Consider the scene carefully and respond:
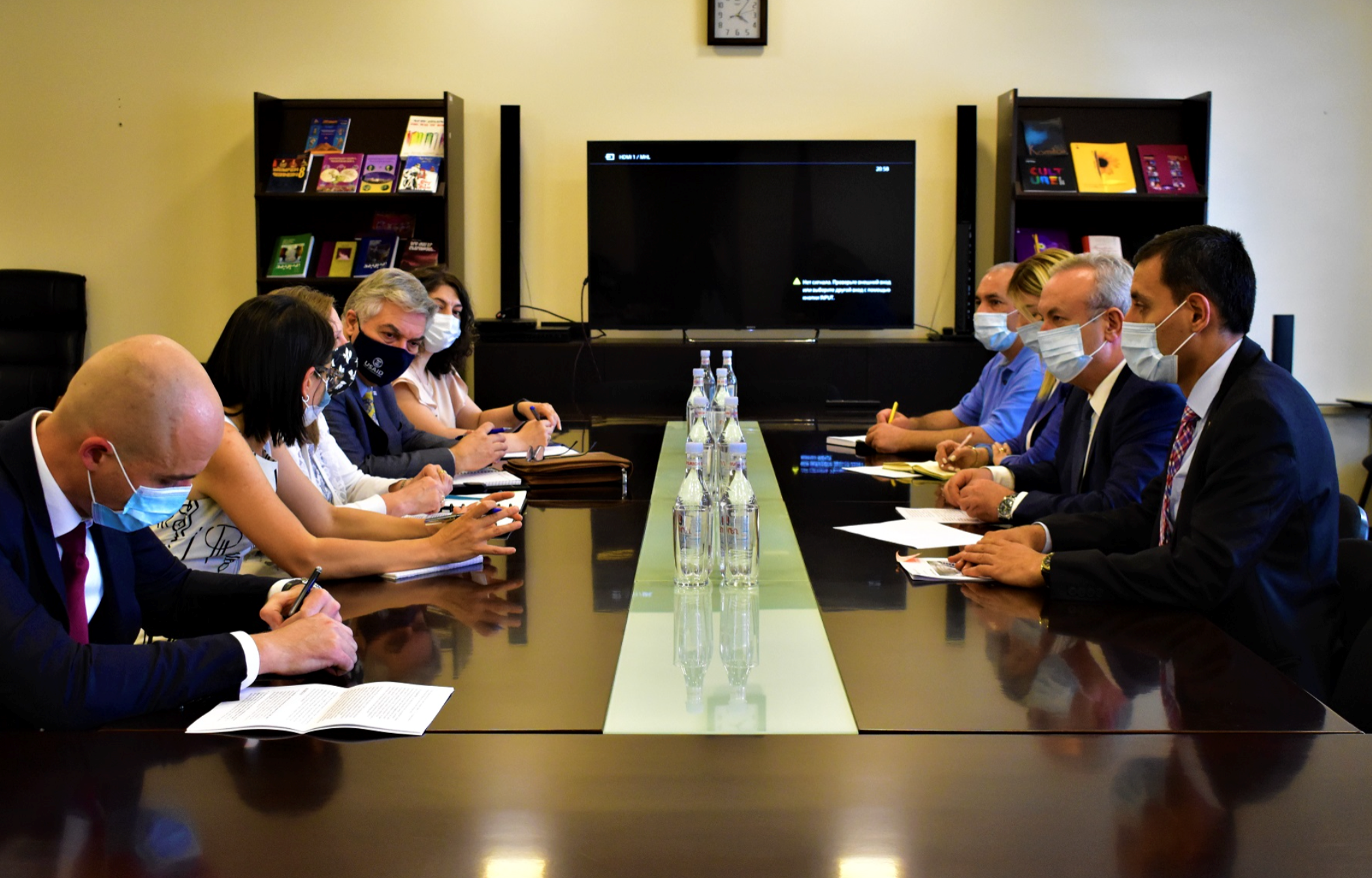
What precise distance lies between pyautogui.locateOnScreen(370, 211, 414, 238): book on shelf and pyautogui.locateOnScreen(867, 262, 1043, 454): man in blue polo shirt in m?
2.66

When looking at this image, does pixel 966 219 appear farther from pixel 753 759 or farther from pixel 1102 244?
pixel 753 759

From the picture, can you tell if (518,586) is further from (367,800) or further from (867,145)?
(867,145)

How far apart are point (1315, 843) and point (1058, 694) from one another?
40 centimetres

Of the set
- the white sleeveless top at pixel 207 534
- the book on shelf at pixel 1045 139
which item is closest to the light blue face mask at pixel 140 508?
the white sleeveless top at pixel 207 534

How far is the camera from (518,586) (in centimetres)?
194

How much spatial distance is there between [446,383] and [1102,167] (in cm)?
317

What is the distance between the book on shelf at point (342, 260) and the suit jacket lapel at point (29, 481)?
13.8 ft

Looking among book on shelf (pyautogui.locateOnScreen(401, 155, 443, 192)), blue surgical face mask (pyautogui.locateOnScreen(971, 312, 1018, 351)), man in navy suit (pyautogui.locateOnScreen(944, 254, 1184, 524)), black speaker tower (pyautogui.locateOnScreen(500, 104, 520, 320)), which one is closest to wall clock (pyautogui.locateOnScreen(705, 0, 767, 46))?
black speaker tower (pyautogui.locateOnScreen(500, 104, 520, 320))

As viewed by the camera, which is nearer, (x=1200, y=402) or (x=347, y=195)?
(x=1200, y=402)

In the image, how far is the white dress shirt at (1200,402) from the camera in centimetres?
216

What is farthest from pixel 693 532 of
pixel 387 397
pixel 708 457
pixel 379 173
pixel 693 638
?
pixel 379 173

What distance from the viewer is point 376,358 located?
11.8ft

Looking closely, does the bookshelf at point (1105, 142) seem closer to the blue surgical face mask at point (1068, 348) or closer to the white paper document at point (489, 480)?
the blue surgical face mask at point (1068, 348)

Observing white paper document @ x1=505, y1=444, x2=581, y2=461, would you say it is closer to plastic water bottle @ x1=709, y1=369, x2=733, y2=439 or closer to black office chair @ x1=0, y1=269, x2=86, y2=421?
plastic water bottle @ x1=709, y1=369, x2=733, y2=439
